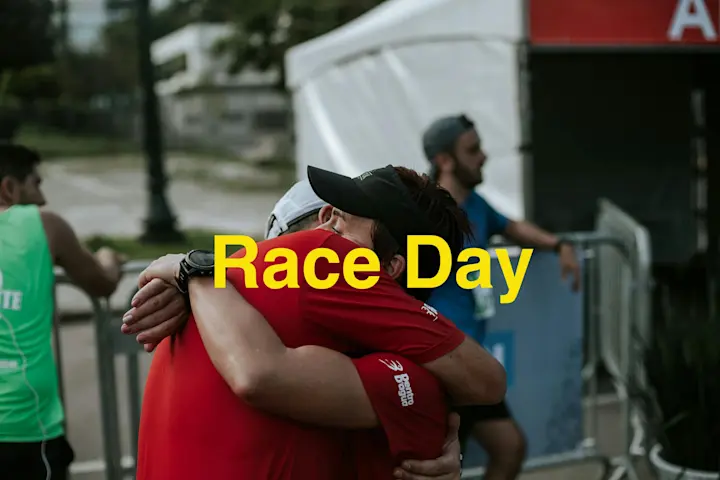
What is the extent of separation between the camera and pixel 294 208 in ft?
6.33

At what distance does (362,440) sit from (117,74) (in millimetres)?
36546

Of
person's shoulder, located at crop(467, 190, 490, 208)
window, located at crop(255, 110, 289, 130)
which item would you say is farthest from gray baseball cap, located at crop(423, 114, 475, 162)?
window, located at crop(255, 110, 289, 130)

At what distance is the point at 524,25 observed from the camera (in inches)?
210

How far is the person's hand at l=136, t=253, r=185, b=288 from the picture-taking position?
169 centimetres

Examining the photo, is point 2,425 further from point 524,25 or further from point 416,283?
point 524,25

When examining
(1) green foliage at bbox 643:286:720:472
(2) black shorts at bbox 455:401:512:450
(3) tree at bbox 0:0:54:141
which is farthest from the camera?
(3) tree at bbox 0:0:54:141

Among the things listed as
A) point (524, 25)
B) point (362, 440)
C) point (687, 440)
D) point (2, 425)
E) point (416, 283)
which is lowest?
point (687, 440)

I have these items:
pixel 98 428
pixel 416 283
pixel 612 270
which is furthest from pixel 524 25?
pixel 416 283

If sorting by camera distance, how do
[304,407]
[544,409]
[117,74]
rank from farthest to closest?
[117,74]
[544,409]
[304,407]

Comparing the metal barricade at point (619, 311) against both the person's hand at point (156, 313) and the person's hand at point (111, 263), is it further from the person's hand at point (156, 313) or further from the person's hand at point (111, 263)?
the person's hand at point (156, 313)

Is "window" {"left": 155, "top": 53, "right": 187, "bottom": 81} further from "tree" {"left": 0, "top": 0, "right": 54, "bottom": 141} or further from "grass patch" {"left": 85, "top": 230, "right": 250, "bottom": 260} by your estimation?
"tree" {"left": 0, "top": 0, "right": 54, "bottom": 141}

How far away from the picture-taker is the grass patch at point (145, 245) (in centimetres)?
1564

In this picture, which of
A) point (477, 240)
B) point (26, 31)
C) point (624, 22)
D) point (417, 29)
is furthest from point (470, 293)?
point (26, 31)

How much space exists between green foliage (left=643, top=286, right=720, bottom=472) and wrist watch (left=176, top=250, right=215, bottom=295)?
9.27 feet
